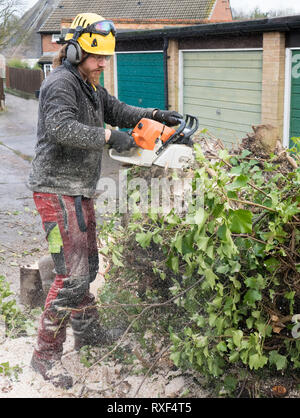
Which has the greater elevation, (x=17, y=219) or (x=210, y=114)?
(x=210, y=114)

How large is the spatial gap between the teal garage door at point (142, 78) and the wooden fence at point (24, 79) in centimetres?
1912

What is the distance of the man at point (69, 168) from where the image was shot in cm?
317

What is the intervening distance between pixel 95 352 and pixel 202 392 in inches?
35.7

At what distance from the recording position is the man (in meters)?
3.17

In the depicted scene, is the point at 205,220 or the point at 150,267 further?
the point at 150,267

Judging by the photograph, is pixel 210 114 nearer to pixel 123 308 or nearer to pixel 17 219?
pixel 17 219

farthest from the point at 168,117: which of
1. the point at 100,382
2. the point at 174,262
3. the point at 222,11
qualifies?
the point at 222,11

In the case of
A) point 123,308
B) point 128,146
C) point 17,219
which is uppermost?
point 128,146

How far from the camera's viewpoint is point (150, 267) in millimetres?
3410

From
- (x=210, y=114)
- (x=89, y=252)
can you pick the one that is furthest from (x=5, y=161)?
(x=89, y=252)

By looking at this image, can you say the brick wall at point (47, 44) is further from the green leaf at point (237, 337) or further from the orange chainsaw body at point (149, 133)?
the green leaf at point (237, 337)

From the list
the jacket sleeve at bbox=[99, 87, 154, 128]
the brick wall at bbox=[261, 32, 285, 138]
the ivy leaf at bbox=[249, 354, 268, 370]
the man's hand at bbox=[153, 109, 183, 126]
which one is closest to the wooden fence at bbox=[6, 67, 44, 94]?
the brick wall at bbox=[261, 32, 285, 138]

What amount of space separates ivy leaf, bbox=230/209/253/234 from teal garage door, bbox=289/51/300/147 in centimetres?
654

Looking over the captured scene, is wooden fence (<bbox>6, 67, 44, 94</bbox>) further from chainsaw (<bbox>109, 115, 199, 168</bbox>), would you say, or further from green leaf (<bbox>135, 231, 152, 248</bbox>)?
green leaf (<bbox>135, 231, 152, 248</bbox>)
